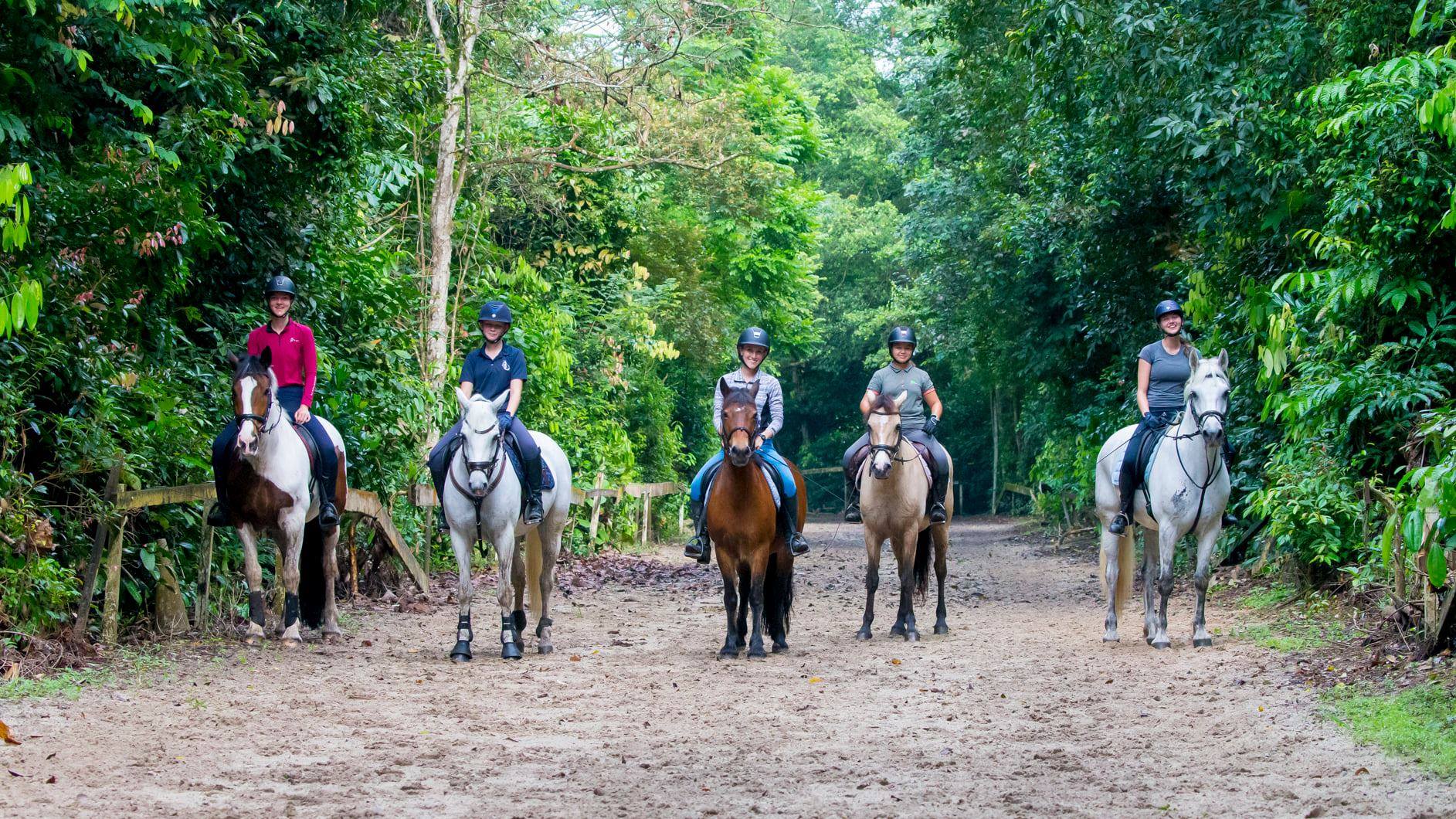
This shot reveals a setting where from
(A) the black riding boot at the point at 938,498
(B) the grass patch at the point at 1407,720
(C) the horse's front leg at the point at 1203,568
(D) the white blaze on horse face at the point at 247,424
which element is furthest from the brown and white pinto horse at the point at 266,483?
(B) the grass patch at the point at 1407,720

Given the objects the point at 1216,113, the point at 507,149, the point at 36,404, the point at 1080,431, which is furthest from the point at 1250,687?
the point at 1080,431

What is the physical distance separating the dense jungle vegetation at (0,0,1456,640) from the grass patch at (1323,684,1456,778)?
917 mm

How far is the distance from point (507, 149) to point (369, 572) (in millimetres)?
7721

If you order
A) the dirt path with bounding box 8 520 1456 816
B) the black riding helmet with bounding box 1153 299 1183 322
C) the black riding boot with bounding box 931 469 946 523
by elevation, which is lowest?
the dirt path with bounding box 8 520 1456 816

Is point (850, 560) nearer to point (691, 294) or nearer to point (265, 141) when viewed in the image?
point (691, 294)

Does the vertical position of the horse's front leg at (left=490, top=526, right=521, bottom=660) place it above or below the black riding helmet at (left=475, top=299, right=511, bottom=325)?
below

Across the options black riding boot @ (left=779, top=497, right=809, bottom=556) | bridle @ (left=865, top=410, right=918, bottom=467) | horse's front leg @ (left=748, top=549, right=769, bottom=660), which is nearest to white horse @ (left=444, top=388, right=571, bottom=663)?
horse's front leg @ (left=748, top=549, right=769, bottom=660)

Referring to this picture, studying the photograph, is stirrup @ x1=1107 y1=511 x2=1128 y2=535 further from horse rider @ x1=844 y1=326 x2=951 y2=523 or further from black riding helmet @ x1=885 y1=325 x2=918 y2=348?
black riding helmet @ x1=885 y1=325 x2=918 y2=348

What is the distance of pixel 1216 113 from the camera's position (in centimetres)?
1346

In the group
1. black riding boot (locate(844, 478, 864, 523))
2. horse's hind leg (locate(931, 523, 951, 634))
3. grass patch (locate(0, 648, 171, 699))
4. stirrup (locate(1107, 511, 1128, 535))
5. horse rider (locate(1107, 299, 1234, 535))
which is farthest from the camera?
Result: black riding boot (locate(844, 478, 864, 523))

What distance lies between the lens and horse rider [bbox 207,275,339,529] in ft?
34.3

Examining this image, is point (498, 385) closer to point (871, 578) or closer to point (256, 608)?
point (256, 608)

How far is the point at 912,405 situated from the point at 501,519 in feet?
13.3

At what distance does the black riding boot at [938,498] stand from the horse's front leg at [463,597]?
422cm
